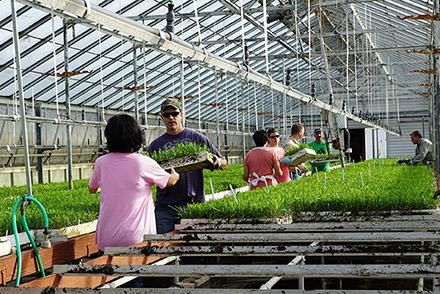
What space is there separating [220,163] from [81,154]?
56.6 feet

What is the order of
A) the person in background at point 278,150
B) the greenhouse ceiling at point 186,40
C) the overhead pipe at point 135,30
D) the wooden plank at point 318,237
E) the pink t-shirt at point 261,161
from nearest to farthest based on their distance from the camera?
the wooden plank at point 318,237, the overhead pipe at point 135,30, the pink t-shirt at point 261,161, the person in background at point 278,150, the greenhouse ceiling at point 186,40

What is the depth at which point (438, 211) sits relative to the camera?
460cm

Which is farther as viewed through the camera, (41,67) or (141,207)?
(41,67)

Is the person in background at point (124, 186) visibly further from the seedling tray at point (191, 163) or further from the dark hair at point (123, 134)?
the seedling tray at point (191, 163)

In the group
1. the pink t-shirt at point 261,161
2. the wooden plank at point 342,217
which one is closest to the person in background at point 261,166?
the pink t-shirt at point 261,161

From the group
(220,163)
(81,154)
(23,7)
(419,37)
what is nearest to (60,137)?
(81,154)

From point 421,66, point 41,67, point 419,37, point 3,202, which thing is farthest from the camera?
point 421,66

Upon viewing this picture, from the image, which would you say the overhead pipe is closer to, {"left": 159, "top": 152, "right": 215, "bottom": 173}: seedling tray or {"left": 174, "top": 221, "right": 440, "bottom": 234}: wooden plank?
{"left": 159, "top": 152, "right": 215, "bottom": 173}: seedling tray

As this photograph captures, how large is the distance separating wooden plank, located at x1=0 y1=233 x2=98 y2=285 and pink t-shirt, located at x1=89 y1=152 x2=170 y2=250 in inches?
20.0

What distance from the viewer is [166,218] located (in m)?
5.18

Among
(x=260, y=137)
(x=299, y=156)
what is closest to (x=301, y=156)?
(x=299, y=156)

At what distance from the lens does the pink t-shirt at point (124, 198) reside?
3762mm

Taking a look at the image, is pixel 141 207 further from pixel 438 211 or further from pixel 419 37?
pixel 419 37

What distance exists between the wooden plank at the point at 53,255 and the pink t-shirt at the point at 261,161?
3.02 m
